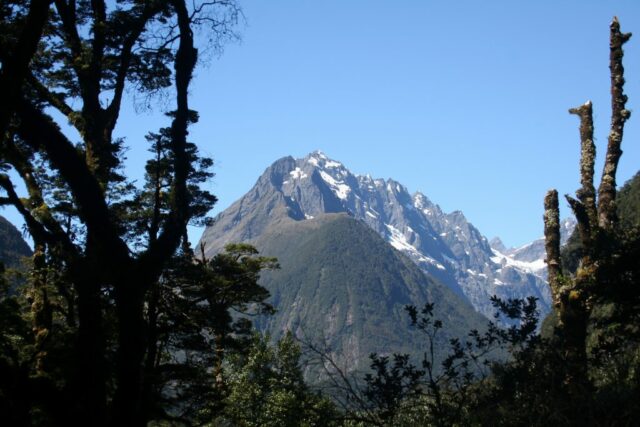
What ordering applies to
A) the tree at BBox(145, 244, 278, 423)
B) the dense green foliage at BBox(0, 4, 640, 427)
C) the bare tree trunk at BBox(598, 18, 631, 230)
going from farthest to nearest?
the tree at BBox(145, 244, 278, 423) → the bare tree trunk at BBox(598, 18, 631, 230) → the dense green foliage at BBox(0, 4, 640, 427)

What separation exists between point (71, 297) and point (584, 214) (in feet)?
36.1

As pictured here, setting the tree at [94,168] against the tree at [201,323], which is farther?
the tree at [201,323]

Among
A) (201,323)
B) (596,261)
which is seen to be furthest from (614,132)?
(201,323)

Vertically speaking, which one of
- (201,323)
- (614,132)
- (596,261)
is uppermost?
(614,132)

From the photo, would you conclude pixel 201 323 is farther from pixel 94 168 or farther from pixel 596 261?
pixel 596 261

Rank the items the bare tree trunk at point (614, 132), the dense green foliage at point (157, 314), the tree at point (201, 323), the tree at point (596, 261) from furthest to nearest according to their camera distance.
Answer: the tree at point (201, 323)
the bare tree trunk at point (614, 132)
the tree at point (596, 261)
the dense green foliage at point (157, 314)

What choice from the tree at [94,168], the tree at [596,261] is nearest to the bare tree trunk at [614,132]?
the tree at [596,261]

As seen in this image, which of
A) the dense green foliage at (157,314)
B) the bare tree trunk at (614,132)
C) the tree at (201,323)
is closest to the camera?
the dense green foliage at (157,314)

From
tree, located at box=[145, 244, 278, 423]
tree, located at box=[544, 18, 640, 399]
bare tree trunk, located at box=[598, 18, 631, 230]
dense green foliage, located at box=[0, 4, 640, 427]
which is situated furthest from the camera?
tree, located at box=[145, 244, 278, 423]

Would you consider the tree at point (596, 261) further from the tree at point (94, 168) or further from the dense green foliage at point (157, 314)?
the tree at point (94, 168)

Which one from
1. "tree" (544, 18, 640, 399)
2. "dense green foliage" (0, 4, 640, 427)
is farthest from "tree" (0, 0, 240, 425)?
"tree" (544, 18, 640, 399)

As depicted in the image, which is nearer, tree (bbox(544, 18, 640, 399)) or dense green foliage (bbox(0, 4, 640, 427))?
dense green foliage (bbox(0, 4, 640, 427))

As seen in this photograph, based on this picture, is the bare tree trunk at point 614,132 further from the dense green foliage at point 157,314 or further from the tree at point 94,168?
the tree at point 94,168

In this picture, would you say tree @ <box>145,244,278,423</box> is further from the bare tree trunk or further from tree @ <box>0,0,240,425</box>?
the bare tree trunk
